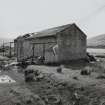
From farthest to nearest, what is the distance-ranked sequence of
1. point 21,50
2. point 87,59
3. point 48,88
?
point 21,50, point 87,59, point 48,88

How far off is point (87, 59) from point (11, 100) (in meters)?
18.8

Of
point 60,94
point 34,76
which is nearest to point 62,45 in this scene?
point 34,76

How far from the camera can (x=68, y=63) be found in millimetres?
24203

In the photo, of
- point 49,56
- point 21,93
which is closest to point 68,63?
point 49,56

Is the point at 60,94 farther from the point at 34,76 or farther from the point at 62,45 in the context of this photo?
the point at 62,45

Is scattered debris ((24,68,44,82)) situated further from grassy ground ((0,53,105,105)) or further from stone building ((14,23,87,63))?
stone building ((14,23,87,63))

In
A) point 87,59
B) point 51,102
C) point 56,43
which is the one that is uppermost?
point 56,43

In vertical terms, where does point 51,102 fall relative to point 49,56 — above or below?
below

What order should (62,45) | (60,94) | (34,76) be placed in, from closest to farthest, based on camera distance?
(60,94) < (34,76) < (62,45)

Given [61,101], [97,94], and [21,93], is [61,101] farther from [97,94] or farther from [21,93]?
[21,93]

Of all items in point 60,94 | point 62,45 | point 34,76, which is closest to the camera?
point 60,94

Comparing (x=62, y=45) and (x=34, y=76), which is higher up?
(x=62, y=45)

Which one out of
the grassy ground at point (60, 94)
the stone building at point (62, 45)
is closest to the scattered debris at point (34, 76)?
the grassy ground at point (60, 94)

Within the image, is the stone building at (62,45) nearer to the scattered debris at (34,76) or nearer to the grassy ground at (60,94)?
the scattered debris at (34,76)
